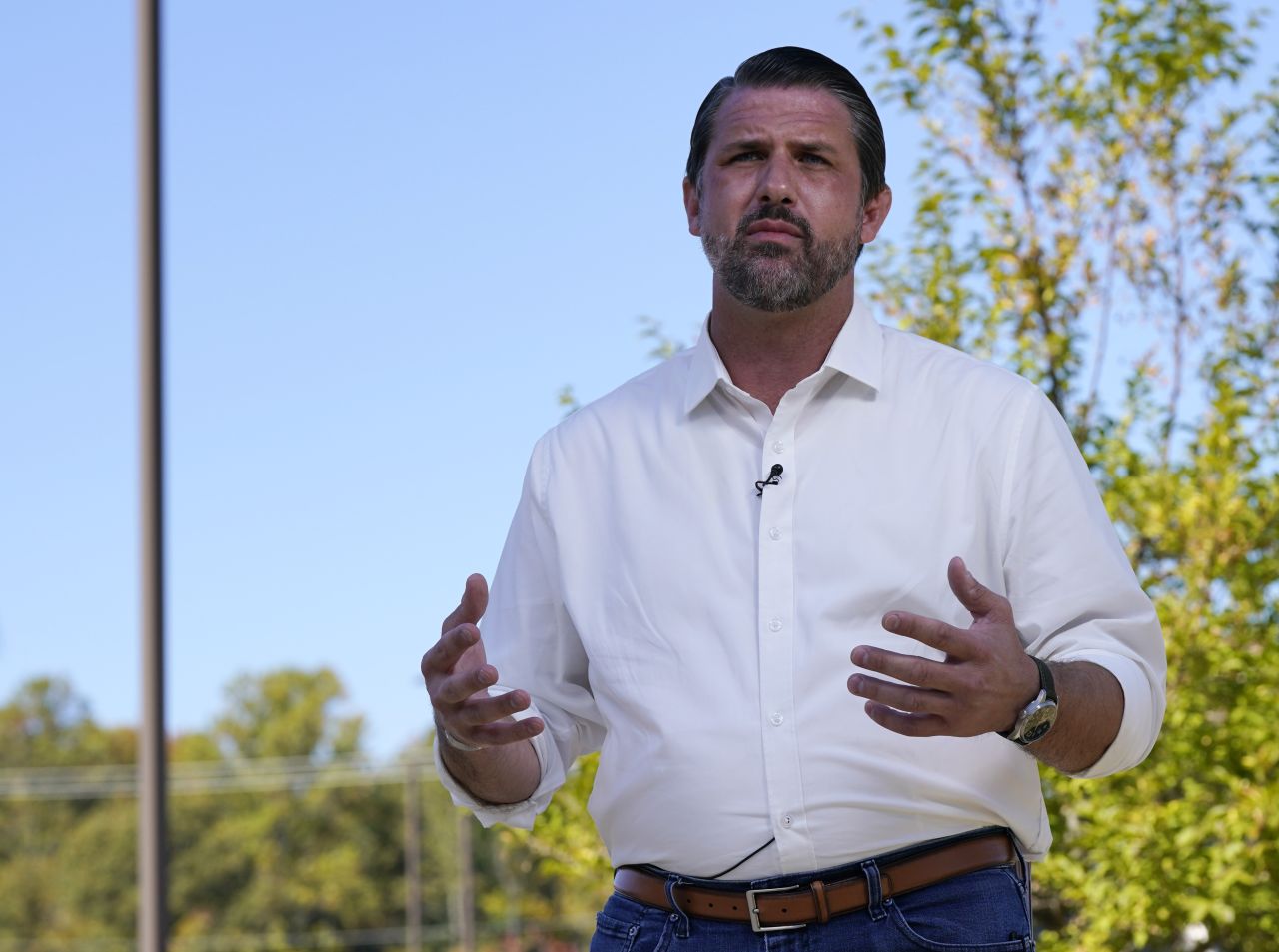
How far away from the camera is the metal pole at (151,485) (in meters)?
5.67

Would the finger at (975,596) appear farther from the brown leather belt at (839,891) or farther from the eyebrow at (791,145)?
the eyebrow at (791,145)

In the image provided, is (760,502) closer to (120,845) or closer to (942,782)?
(942,782)

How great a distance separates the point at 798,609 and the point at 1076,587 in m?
0.34

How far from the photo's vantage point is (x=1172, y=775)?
4.69 meters

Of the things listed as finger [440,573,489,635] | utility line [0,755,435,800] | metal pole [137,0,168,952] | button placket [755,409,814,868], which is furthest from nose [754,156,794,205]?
utility line [0,755,435,800]

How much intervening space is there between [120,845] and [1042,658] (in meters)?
56.4

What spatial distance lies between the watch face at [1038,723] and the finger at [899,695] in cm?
14

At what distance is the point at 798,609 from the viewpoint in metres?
2.26

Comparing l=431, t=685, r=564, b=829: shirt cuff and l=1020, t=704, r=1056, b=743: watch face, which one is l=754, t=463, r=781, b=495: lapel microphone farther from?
l=1020, t=704, r=1056, b=743: watch face

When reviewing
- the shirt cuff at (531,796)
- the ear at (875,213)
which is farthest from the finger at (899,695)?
the ear at (875,213)

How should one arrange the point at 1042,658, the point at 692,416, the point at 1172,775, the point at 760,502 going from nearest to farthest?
the point at 1042,658, the point at 760,502, the point at 692,416, the point at 1172,775

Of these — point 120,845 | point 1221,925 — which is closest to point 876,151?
point 1221,925

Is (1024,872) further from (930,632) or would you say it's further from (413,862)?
(413,862)

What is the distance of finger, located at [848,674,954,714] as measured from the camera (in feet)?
5.96
